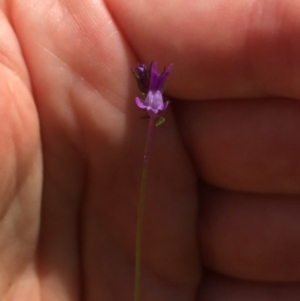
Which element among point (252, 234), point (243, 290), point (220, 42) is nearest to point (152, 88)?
point (220, 42)

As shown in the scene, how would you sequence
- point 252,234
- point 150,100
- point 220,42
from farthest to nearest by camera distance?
1. point 252,234
2. point 220,42
3. point 150,100

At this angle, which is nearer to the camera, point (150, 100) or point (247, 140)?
point (150, 100)

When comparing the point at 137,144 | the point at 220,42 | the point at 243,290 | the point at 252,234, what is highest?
the point at 220,42

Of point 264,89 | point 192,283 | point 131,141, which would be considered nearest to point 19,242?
point 131,141

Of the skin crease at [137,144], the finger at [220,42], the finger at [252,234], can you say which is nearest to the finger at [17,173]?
the skin crease at [137,144]

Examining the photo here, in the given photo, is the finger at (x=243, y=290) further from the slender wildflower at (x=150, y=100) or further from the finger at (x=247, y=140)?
the slender wildflower at (x=150, y=100)

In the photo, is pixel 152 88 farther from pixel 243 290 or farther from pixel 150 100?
pixel 243 290
